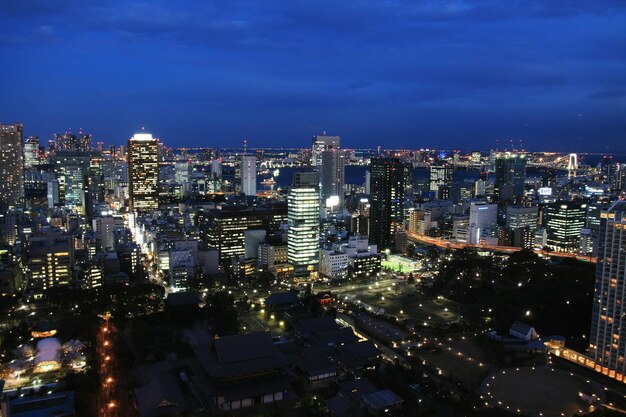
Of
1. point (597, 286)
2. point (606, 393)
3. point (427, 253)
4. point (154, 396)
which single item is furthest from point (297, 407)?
point (427, 253)

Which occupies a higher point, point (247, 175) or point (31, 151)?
point (31, 151)

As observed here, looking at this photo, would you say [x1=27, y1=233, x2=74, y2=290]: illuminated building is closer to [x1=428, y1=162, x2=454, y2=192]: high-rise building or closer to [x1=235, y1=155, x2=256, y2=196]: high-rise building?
[x1=235, y1=155, x2=256, y2=196]: high-rise building

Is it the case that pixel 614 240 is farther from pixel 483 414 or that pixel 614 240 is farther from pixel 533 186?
pixel 533 186

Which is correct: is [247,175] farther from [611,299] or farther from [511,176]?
[611,299]

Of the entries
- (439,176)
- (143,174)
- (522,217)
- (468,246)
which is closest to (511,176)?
(439,176)

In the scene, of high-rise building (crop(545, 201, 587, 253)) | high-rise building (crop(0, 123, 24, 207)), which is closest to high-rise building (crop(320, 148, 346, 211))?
high-rise building (crop(545, 201, 587, 253))

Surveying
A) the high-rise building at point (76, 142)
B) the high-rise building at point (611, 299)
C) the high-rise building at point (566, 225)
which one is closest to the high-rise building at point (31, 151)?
the high-rise building at point (76, 142)

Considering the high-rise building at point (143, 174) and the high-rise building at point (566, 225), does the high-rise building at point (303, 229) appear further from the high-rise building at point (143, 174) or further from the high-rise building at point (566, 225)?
the high-rise building at point (143, 174)
